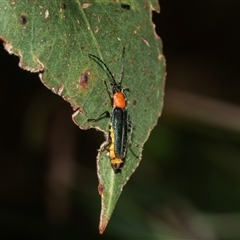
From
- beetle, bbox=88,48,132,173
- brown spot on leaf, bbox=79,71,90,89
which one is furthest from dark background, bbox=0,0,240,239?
brown spot on leaf, bbox=79,71,90,89

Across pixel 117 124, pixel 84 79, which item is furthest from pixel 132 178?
pixel 84 79

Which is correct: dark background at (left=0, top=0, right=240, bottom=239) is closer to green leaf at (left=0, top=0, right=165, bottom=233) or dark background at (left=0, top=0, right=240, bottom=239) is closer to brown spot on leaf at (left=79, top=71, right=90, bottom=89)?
green leaf at (left=0, top=0, right=165, bottom=233)

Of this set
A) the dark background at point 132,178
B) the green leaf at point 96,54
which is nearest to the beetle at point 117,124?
the green leaf at point 96,54

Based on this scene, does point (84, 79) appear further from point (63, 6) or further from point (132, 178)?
point (132, 178)

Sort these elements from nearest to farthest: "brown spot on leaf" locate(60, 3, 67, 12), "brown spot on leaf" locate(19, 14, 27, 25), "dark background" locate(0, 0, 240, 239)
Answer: "brown spot on leaf" locate(19, 14, 27, 25), "brown spot on leaf" locate(60, 3, 67, 12), "dark background" locate(0, 0, 240, 239)

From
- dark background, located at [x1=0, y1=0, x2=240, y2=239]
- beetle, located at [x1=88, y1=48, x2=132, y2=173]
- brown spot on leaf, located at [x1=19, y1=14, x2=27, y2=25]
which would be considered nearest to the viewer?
brown spot on leaf, located at [x1=19, y1=14, x2=27, y2=25]

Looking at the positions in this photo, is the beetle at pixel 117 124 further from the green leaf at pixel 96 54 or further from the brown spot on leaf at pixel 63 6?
the brown spot on leaf at pixel 63 6

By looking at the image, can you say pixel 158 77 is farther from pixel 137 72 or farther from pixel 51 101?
pixel 51 101
